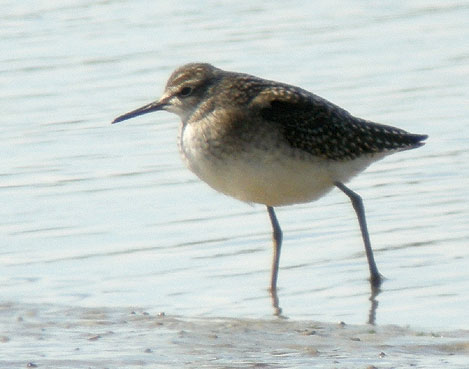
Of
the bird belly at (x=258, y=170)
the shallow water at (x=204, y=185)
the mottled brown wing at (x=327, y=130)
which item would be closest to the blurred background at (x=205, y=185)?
the shallow water at (x=204, y=185)

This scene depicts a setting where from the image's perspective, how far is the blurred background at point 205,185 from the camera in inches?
416

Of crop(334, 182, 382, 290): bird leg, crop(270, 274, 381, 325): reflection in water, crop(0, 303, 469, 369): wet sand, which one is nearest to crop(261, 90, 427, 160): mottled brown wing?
crop(334, 182, 382, 290): bird leg

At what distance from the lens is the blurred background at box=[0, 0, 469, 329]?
10.6 meters

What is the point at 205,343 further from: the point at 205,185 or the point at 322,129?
the point at 205,185

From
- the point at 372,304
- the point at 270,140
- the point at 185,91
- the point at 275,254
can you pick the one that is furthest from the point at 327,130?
the point at 372,304

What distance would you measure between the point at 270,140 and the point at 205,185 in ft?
9.72

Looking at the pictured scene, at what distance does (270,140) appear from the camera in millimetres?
10648

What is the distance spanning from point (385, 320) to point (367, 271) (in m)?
1.32

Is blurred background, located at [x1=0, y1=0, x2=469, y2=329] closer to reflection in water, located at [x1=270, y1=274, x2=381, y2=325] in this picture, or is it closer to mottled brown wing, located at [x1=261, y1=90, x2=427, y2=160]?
reflection in water, located at [x1=270, y1=274, x2=381, y2=325]

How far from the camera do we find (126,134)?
15.3 metres

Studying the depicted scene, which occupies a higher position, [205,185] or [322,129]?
[322,129]

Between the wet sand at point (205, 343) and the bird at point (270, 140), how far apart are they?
3.72ft

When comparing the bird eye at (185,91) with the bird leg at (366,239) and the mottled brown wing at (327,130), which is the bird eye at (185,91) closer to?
the mottled brown wing at (327,130)

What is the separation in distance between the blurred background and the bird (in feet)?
1.46
